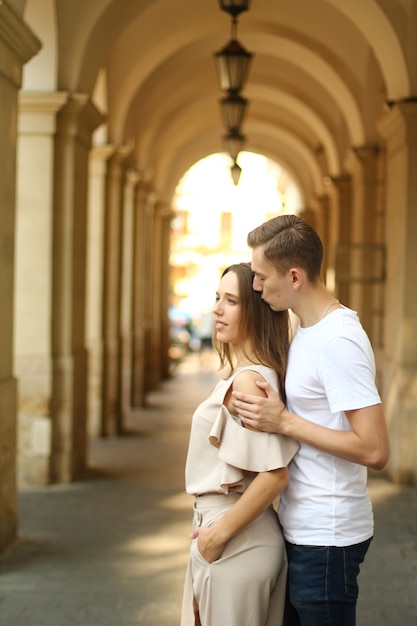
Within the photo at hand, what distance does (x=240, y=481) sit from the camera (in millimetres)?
2928

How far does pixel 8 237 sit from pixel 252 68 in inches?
473

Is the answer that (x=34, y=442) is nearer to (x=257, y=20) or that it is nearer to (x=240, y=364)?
(x=240, y=364)

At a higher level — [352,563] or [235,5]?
[235,5]

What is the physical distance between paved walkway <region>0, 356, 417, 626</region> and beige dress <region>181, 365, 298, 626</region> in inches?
96.0

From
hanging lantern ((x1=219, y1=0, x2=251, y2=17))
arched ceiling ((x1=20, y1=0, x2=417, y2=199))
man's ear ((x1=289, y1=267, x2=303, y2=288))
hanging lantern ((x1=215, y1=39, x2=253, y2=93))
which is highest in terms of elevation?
arched ceiling ((x1=20, y1=0, x2=417, y2=199))

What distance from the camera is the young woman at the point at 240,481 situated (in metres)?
2.84

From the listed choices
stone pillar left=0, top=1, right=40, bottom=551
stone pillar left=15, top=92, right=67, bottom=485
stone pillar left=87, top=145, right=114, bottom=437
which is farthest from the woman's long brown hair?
stone pillar left=87, top=145, right=114, bottom=437

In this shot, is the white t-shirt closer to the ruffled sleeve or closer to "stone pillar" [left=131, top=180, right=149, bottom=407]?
the ruffled sleeve

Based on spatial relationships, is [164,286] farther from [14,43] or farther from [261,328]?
[261,328]

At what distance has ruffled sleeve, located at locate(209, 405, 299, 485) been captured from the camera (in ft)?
9.25

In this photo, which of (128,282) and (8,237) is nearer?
(8,237)

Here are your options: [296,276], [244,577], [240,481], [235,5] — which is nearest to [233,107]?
[235,5]

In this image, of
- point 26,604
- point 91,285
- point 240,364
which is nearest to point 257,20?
point 91,285

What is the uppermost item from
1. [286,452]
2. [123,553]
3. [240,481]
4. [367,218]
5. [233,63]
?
[233,63]
